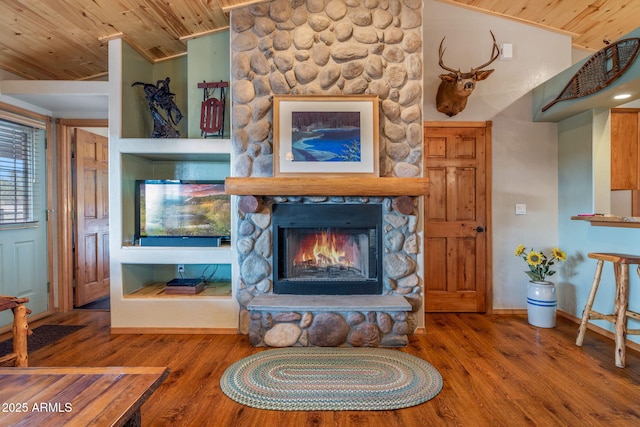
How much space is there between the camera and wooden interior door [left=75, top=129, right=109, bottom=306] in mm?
3768

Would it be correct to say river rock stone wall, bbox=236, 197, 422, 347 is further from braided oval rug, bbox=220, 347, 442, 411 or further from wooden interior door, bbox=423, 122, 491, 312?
wooden interior door, bbox=423, 122, 491, 312

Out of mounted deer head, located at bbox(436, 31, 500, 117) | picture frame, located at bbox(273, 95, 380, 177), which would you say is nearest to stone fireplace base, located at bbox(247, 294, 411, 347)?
picture frame, located at bbox(273, 95, 380, 177)

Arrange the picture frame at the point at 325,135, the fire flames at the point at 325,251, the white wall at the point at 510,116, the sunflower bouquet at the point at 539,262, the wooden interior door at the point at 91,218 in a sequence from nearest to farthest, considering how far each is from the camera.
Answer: the picture frame at the point at 325,135, the fire flames at the point at 325,251, the sunflower bouquet at the point at 539,262, the white wall at the point at 510,116, the wooden interior door at the point at 91,218

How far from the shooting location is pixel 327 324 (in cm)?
263

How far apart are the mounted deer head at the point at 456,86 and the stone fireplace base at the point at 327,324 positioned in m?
2.04

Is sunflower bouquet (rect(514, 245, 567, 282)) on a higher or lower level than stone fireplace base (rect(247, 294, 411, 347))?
higher

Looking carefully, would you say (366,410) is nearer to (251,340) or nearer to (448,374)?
(448,374)

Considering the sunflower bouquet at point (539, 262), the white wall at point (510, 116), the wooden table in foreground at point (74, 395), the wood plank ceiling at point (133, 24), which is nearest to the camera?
the wooden table in foreground at point (74, 395)

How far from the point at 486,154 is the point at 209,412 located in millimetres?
3370

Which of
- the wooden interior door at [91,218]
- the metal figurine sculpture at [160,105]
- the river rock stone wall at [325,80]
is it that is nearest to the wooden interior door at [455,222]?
the river rock stone wall at [325,80]

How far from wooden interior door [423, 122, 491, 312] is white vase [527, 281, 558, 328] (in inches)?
18.7

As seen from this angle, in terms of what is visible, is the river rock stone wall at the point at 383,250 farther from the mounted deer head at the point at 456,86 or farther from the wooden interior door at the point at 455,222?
the mounted deer head at the point at 456,86

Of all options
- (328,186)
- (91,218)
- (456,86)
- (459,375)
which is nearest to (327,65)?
(328,186)

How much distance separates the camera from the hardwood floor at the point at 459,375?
177 centimetres
